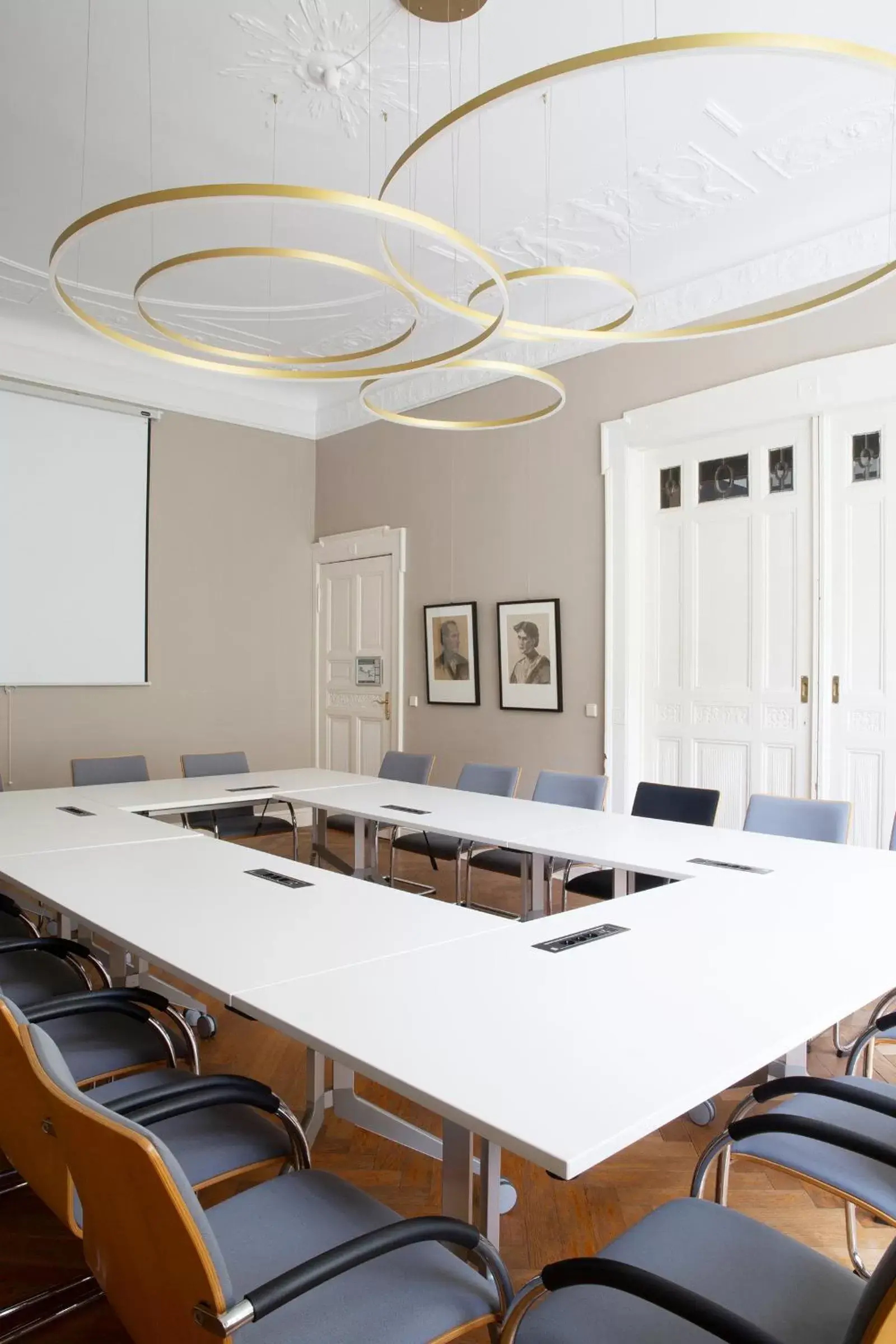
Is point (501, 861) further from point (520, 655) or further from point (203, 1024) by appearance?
point (520, 655)

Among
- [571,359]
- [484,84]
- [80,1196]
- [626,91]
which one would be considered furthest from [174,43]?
[80,1196]

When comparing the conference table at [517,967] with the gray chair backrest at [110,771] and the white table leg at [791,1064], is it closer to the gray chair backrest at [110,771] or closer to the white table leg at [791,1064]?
the white table leg at [791,1064]

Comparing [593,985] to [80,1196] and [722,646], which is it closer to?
[80,1196]

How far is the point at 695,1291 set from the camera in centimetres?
134

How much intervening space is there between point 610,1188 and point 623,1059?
1285 millimetres

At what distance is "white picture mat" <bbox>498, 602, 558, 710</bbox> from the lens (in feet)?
20.9

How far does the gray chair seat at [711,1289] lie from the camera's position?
130cm

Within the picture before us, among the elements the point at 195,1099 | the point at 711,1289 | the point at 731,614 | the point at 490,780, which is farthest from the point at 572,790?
the point at 711,1289

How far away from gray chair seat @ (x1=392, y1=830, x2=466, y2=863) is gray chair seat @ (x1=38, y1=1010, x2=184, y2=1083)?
102 inches

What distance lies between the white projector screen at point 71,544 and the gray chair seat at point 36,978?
4.41 metres

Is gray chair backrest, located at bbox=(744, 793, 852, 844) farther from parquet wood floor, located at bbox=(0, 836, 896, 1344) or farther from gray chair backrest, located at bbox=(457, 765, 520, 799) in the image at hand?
gray chair backrest, located at bbox=(457, 765, 520, 799)

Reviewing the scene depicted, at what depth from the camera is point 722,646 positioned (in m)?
5.53

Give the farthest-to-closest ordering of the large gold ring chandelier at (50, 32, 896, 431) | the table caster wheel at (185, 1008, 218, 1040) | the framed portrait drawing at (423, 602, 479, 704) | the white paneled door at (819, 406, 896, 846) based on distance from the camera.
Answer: the framed portrait drawing at (423, 602, 479, 704) < the white paneled door at (819, 406, 896, 846) < the table caster wheel at (185, 1008, 218, 1040) < the large gold ring chandelier at (50, 32, 896, 431)

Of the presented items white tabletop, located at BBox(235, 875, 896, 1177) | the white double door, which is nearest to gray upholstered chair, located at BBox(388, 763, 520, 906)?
the white double door
